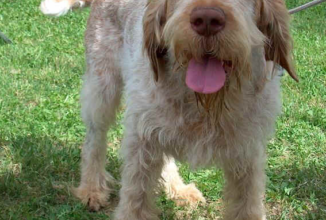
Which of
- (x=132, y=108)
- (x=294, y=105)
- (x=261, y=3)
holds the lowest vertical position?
(x=294, y=105)

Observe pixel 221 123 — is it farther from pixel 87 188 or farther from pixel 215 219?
pixel 87 188

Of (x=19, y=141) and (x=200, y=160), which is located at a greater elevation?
(x=200, y=160)

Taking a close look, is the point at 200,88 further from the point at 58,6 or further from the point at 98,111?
the point at 58,6

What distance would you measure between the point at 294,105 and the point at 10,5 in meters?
5.92

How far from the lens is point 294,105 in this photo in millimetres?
5836

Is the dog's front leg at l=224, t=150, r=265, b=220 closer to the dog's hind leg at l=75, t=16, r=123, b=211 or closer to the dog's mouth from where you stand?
the dog's mouth

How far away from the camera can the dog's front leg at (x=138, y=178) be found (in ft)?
11.2

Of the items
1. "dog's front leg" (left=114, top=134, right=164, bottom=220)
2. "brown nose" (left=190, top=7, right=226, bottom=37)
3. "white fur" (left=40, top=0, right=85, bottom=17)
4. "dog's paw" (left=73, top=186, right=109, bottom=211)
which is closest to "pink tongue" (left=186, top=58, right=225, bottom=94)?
"brown nose" (left=190, top=7, right=226, bottom=37)

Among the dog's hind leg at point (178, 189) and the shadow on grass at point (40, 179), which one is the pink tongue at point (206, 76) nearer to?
the dog's hind leg at point (178, 189)

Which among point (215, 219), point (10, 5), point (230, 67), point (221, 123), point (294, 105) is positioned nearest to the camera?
point (230, 67)

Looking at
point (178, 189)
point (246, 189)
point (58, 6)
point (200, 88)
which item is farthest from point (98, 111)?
point (200, 88)

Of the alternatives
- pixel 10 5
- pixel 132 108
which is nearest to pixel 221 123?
pixel 132 108

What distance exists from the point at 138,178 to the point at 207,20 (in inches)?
51.4

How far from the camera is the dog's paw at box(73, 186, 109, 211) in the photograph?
4363mm
